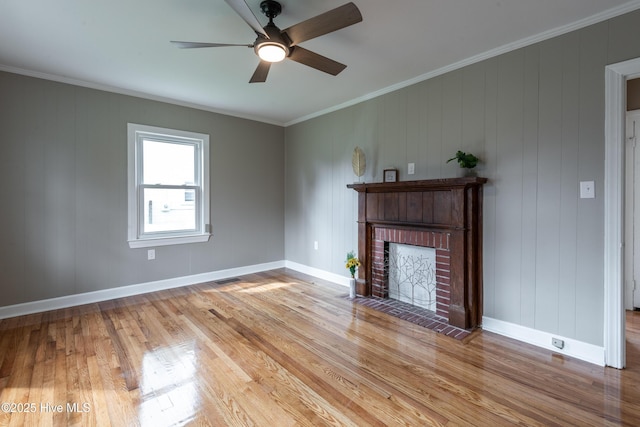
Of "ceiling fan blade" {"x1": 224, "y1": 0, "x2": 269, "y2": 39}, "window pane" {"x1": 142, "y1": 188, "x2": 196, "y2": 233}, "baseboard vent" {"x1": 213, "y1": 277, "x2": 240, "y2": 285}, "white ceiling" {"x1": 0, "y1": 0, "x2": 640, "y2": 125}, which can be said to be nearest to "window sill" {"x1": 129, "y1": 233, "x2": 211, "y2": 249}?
"window pane" {"x1": 142, "y1": 188, "x2": 196, "y2": 233}

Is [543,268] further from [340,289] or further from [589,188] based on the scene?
[340,289]

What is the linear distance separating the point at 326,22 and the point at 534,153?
1.95 meters

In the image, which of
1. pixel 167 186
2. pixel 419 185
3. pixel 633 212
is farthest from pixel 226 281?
pixel 633 212

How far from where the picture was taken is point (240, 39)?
8.26 feet

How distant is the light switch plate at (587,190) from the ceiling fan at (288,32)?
201 cm

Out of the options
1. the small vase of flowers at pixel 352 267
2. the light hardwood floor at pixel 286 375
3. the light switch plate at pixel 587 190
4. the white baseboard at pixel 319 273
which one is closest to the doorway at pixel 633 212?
the light hardwood floor at pixel 286 375

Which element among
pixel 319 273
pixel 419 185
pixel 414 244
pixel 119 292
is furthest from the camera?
pixel 319 273

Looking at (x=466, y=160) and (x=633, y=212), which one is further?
(x=633, y=212)

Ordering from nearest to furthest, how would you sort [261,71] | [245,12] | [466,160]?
1. [245,12]
2. [261,71]
3. [466,160]

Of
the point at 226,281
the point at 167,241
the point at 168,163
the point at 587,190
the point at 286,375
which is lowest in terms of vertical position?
the point at 286,375

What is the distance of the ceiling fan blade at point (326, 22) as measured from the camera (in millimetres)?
1694

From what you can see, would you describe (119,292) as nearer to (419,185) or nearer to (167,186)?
(167,186)

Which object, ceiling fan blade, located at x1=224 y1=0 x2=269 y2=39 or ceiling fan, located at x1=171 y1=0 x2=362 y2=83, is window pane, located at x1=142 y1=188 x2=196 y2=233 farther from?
ceiling fan blade, located at x1=224 y1=0 x2=269 y2=39

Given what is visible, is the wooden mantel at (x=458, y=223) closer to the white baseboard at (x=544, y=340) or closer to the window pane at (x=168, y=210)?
the white baseboard at (x=544, y=340)
